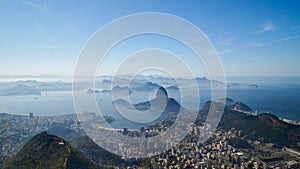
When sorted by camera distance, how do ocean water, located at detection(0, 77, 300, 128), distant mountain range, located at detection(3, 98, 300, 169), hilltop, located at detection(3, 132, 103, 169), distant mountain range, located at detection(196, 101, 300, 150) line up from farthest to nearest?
1. ocean water, located at detection(0, 77, 300, 128)
2. distant mountain range, located at detection(196, 101, 300, 150)
3. distant mountain range, located at detection(3, 98, 300, 169)
4. hilltop, located at detection(3, 132, 103, 169)

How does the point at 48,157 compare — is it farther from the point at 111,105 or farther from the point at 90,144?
the point at 111,105

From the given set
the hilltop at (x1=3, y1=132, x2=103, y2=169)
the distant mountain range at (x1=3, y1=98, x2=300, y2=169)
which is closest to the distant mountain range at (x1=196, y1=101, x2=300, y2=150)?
the distant mountain range at (x1=3, y1=98, x2=300, y2=169)

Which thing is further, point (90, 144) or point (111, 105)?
point (111, 105)

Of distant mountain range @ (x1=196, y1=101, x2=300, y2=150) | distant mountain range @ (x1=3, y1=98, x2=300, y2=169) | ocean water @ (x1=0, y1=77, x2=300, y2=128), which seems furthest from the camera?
ocean water @ (x1=0, y1=77, x2=300, y2=128)

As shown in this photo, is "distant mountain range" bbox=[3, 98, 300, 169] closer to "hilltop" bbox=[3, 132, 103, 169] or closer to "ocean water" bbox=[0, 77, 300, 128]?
"hilltop" bbox=[3, 132, 103, 169]

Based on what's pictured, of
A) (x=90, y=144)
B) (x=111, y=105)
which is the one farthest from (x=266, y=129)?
(x=111, y=105)

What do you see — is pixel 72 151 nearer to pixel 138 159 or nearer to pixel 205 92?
pixel 138 159

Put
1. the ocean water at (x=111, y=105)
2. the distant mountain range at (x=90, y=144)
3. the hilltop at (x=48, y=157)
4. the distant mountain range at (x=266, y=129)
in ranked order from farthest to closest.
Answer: the ocean water at (x=111, y=105) → the distant mountain range at (x=266, y=129) → the distant mountain range at (x=90, y=144) → the hilltop at (x=48, y=157)

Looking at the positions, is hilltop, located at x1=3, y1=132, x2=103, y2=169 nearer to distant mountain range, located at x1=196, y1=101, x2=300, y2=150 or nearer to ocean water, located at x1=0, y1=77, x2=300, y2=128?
ocean water, located at x1=0, y1=77, x2=300, y2=128

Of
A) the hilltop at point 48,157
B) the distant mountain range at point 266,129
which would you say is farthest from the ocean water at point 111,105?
the distant mountain range at point 266,129

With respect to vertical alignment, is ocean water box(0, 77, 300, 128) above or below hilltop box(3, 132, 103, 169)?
below

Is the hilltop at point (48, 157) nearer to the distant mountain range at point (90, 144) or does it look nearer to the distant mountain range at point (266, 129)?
the distant mountain range at point (90, 144)

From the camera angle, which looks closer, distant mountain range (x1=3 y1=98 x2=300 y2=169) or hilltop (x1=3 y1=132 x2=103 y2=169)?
hilltop (x1=3 y1=132 x2=103 y2=169)
